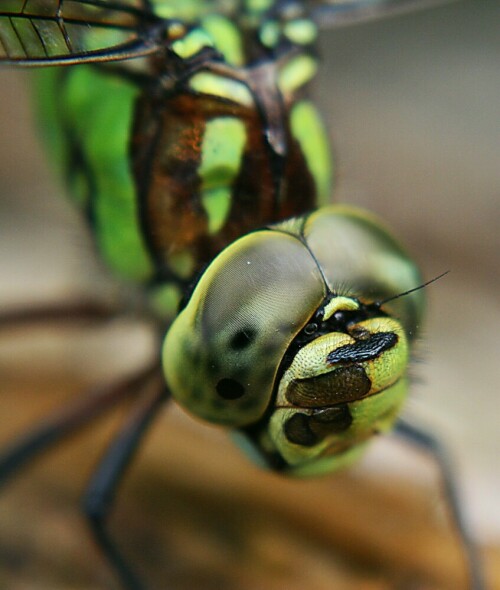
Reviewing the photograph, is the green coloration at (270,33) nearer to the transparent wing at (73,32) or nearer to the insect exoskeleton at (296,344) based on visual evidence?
the transparent wing at (73,32)

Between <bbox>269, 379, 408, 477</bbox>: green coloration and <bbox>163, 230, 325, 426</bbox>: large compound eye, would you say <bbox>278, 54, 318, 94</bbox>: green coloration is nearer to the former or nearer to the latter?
<bbox>163, 230, 325, 426</bbox>: large compound eye

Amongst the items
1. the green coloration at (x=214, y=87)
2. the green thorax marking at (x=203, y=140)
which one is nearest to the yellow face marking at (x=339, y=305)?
the green thorax marking at (x=203, y=140)

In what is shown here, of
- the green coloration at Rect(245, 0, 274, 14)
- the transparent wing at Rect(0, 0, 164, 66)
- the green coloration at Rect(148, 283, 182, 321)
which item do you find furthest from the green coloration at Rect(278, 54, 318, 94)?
the green coloration at Rect(148, 283, 182, 321)

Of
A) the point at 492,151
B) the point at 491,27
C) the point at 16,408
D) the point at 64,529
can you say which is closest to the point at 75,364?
the point at 16,408

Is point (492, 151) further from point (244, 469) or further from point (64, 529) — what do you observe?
point (64, 529)

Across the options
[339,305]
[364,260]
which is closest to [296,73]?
[364,260]

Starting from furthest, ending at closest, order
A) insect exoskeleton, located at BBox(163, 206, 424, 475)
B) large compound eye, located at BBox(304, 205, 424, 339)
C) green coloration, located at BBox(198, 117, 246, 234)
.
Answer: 1. green coloration, located at BBox(198, 117, 246, 234)
2. large compound eye, located at BBox(304, 205, 424, 339)
3. insect exoskeleton, located at BBox(163, 206, 424, 475)

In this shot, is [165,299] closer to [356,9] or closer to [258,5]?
[258,5]

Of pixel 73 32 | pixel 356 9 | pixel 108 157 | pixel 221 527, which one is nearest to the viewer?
pixel 73 32
